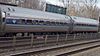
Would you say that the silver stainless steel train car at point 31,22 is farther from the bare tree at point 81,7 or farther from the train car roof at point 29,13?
the bare tree at point 81,7

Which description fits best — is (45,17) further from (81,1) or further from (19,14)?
(81,1)

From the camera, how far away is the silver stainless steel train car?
21844mm

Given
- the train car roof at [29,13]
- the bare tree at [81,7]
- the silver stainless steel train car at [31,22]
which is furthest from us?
the bare tree at [81,7]

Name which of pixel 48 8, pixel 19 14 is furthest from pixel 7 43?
pixel 48 8

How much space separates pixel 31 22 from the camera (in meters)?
26.0

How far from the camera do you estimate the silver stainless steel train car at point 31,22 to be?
21.8 meters

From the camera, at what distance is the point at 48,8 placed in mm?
38719

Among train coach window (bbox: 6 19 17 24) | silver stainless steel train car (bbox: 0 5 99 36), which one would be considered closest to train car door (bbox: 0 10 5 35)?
silver stainless steel train car (bbox: 0 5 99 36)

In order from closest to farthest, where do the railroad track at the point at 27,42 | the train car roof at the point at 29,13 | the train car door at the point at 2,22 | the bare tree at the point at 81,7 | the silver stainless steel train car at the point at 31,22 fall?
the railroad track at the point at 27,42, the train car door at the point at 2,22, the silver stainless steel train car at the point at 31,22, the train car roof at the point at 29,13, the bare tree at the point at 81,7

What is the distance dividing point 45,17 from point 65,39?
4.33 metres

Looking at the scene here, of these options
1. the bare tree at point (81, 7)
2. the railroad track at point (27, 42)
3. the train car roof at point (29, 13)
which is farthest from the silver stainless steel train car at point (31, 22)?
the bare tree at point (81, 7)

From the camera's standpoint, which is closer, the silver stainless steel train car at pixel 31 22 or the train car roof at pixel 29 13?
the silver stainless steel train car at pixel 31 22

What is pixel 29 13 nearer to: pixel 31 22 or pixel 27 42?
pixel 31 22

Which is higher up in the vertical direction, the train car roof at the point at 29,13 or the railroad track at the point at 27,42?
the train car roof at the point at 29,13
